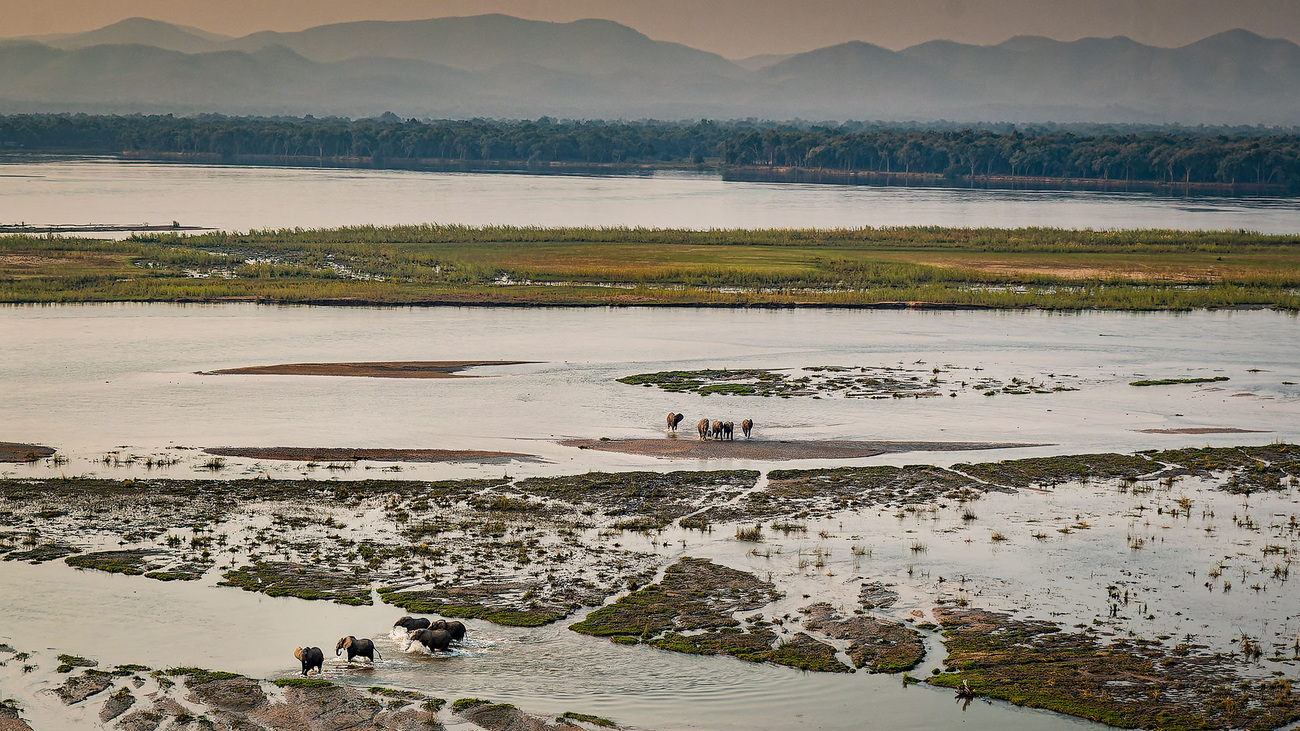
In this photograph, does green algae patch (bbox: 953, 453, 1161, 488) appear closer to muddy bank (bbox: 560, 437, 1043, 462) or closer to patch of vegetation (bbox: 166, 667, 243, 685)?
muddy bank (bbox: 560, 437, 1043, 462)

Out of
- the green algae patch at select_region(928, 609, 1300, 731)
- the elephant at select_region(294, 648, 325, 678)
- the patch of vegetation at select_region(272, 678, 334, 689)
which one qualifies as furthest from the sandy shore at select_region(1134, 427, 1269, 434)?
the patch of vegetation at select_region(272, 678, 334, 689)

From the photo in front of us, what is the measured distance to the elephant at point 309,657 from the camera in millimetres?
19766

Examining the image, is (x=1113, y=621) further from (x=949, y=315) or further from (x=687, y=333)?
(x=949, y=315)

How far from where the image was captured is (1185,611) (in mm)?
23141

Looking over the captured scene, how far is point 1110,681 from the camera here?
19.9 m

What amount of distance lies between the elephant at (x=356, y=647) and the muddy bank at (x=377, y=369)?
94.6ft

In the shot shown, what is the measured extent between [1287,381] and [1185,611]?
98.8 ft

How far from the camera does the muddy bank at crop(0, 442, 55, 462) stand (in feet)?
113

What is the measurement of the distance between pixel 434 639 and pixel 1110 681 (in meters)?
10.9

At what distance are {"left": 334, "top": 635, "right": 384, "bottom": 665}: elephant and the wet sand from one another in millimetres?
16343

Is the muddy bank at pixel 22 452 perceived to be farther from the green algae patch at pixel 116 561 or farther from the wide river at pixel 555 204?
the wide river at pixel 555 204

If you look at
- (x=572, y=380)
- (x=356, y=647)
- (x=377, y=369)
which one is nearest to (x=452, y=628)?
(x=356, y=647)

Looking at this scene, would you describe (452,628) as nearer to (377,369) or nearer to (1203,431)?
(1203,431)

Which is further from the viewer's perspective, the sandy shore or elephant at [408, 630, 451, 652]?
the sandy shore
